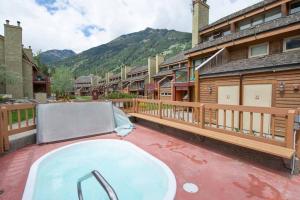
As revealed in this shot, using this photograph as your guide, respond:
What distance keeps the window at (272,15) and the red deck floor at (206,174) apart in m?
10.9

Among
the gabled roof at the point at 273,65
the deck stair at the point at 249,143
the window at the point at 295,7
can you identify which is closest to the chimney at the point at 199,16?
the window at the point at 295,7

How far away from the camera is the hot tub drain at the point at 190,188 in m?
2.92

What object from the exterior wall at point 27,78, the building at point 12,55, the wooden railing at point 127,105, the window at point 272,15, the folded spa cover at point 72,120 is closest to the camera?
the folded spa cover at point 72,120

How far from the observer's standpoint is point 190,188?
9.79 ft

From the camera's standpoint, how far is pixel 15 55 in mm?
17109

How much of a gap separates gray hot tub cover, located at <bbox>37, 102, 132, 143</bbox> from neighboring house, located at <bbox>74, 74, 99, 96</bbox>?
58146mm

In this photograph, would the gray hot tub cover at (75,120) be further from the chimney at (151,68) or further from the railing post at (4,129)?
the chimney at (151,68)

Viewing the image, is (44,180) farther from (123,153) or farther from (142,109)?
(142,109)

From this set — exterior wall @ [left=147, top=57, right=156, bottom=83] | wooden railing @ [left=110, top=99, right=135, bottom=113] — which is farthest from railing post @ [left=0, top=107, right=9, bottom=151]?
exterior wall @ [left=147, top=57, right=156, bottom=83]

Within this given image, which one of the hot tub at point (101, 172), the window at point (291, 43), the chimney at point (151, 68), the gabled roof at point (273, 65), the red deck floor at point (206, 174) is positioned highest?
the chimney at point (151, 68)

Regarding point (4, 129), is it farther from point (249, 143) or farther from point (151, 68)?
point (151, 68)

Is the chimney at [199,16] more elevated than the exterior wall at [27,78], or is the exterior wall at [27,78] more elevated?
the chimney at [199,16]

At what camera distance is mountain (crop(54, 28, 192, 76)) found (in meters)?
85.2

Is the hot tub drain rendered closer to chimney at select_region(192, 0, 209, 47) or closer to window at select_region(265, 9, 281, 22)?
window at select_region(265, 9, 281, 22)
